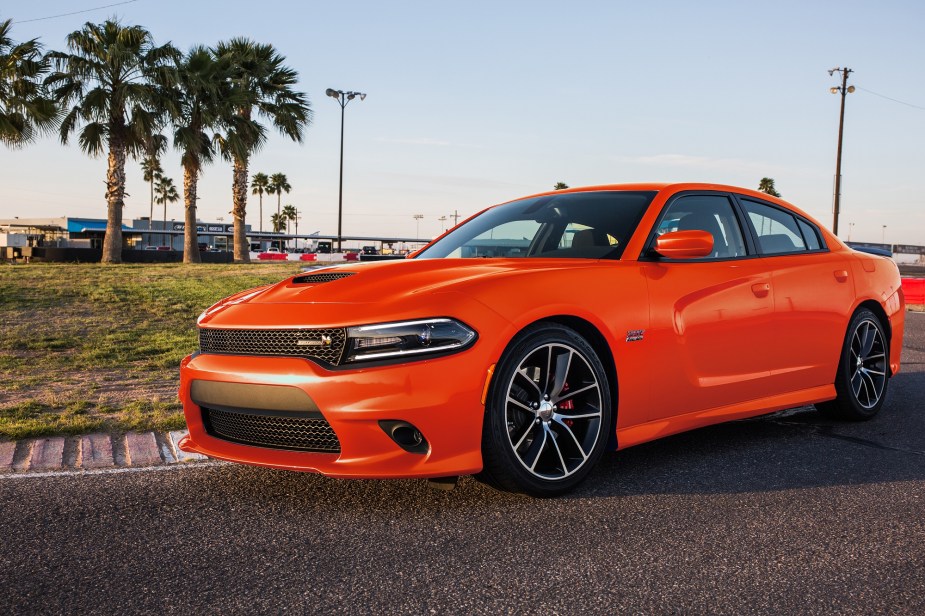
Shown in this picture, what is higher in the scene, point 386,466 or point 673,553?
point 386,466

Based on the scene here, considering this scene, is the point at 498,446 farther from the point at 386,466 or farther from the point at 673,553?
the point at 673,553

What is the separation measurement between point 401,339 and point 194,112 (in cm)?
3022

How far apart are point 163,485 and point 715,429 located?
3.34 m

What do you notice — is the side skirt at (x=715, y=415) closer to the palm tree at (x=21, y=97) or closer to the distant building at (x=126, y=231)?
the palm tree at (x=21, y=97)

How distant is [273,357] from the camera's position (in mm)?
3584

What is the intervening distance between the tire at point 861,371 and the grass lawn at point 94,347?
13.8 feet

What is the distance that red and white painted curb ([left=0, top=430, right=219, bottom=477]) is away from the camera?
4.27 meters

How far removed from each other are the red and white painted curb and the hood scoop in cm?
110

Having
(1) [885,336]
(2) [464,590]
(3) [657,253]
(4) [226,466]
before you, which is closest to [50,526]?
(4) [226,466]

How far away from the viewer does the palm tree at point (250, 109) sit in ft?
106

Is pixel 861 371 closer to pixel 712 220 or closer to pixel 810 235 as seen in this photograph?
pixel 810 235

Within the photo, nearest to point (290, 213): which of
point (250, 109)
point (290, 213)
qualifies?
point (290, 213)

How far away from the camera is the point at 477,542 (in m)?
3.21

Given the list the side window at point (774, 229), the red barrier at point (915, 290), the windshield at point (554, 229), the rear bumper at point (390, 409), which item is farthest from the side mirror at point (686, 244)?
the red barrier at point (915, 290)
